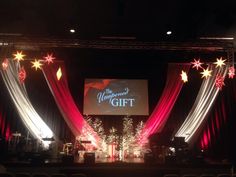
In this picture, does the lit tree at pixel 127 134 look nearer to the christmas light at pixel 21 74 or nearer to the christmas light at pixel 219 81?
the christmas light at pixel 219 81

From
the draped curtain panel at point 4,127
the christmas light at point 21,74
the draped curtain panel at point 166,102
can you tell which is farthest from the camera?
the draped curtain panel at point 4,127

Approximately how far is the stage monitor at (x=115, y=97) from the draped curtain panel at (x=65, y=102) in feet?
2.03

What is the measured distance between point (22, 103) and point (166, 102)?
192 inches

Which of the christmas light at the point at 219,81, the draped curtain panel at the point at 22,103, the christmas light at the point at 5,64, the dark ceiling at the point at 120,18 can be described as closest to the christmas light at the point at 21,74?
the draped curtain panel at the point at 22,103

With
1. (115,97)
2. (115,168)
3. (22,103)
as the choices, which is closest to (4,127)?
(22,103)

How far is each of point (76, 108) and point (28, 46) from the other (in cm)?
258

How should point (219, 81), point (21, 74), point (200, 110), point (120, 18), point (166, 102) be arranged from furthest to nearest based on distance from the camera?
1. point (166, 102)
2. point (200, 110)
3. point (21, 74)
4. point (219, 81)
5. point (120, 18)

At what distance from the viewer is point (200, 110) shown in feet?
35.1

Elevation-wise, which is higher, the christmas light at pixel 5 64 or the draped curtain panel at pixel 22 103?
the christmas light at pixel 5 64

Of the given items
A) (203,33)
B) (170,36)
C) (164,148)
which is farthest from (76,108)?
(203,33)

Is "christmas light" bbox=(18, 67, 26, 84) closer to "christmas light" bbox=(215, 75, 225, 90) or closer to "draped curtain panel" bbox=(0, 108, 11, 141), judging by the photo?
"draped curtain panel" bbox=(0, 108, 11, 141)

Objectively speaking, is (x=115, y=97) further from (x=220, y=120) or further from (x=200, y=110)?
(x=220, y=120)

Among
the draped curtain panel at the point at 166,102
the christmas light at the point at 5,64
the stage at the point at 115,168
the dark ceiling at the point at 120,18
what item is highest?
the dark ceiling at the point at 120,18

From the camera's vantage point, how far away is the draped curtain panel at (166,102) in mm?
10594
